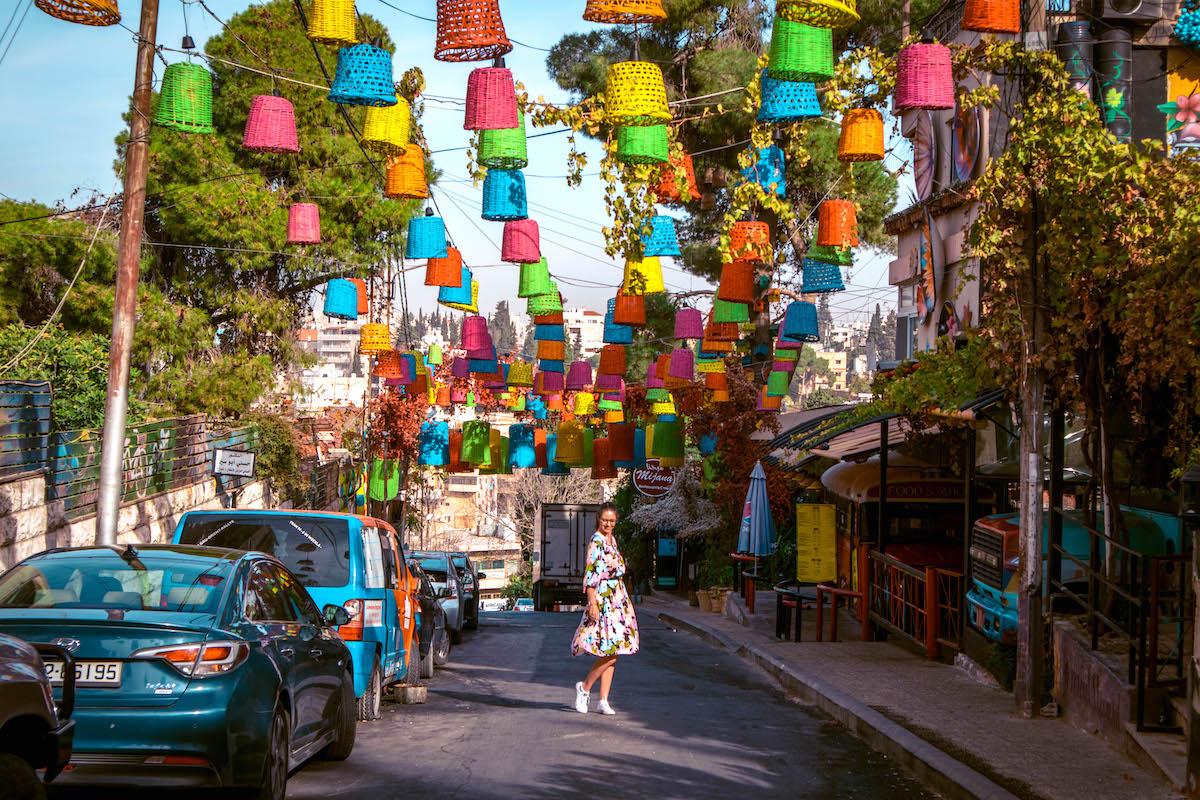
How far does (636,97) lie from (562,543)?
38097 millimetres

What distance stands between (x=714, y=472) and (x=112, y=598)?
95.2ft

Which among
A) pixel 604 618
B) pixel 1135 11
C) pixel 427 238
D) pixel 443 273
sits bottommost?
pixel 604 618

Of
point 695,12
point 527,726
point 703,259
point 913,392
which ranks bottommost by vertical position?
point 527,726

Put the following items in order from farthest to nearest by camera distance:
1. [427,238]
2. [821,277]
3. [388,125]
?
[821,277]
[427,238]
[388,125]

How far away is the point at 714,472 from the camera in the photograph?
36562 mm

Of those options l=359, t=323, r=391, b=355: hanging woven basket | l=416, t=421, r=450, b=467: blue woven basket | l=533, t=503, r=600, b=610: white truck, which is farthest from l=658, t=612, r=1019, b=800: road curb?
l=533, t=503, r=600, b=610: white truck

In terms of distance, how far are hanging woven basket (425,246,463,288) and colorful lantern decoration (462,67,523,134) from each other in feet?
14.9

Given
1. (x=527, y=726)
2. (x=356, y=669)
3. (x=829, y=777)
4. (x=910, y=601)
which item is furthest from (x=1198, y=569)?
(x=910, y=601)

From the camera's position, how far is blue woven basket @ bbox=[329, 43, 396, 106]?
1169cm

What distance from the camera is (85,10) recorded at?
40.6 ft

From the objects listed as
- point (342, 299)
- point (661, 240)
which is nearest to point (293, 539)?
point (661, 240)

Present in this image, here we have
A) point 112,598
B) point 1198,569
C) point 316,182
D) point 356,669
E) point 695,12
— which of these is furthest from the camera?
point 316,182

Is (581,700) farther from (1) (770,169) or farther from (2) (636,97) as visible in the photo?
(1) (770,169)

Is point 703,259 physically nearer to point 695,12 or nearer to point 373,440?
point 695,12
